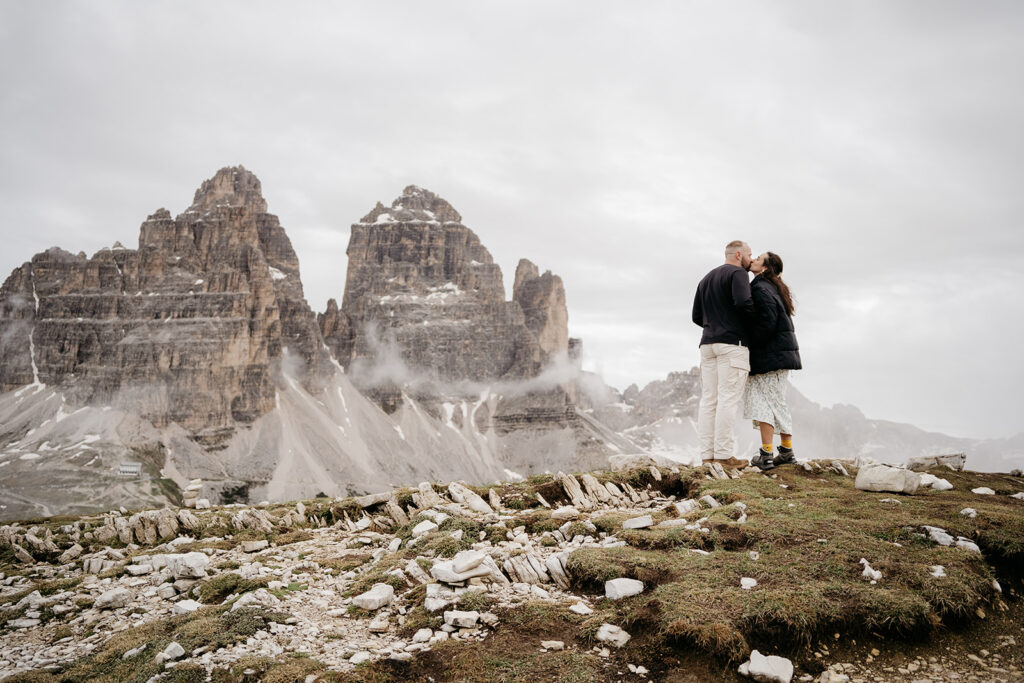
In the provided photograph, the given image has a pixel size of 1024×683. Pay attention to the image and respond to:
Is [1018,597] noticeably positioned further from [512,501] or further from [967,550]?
[512,501]

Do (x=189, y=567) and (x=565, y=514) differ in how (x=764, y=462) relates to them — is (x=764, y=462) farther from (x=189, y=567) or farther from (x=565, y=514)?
(x=189, y=567)

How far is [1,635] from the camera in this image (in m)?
13.2

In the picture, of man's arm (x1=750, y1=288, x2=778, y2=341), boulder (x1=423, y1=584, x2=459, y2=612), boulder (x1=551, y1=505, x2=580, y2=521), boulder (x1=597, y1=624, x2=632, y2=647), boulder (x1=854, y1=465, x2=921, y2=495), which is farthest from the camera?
man's arm (x1=750, y1=288, x2=778, y2=341)

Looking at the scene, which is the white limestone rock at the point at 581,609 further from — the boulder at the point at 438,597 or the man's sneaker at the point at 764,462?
the man's sneaker at the point at 764,462

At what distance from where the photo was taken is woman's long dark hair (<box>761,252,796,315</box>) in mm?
15977

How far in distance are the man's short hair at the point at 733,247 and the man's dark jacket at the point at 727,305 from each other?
1.20ft

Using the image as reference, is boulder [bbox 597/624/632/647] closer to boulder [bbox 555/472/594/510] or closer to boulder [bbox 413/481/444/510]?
boulder [bbox 555/472/594/510]

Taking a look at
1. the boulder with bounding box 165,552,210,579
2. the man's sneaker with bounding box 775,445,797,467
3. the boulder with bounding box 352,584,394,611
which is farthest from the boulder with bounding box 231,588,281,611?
the man's sneaker with bounding box 775,445,797,467

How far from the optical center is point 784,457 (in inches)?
672

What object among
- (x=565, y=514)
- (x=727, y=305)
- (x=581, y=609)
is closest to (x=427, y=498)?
(x=565, y=514)

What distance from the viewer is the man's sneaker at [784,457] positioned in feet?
55.4

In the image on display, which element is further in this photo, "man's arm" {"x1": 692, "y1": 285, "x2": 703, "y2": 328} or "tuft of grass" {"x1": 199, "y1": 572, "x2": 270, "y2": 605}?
"man's arm" {"x1": 692, "y1": 285, "x2": 703, "y2": 328}

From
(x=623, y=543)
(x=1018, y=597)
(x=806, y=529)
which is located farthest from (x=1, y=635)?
(x=1018, y=597)

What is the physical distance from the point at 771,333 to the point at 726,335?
3.71 ft
